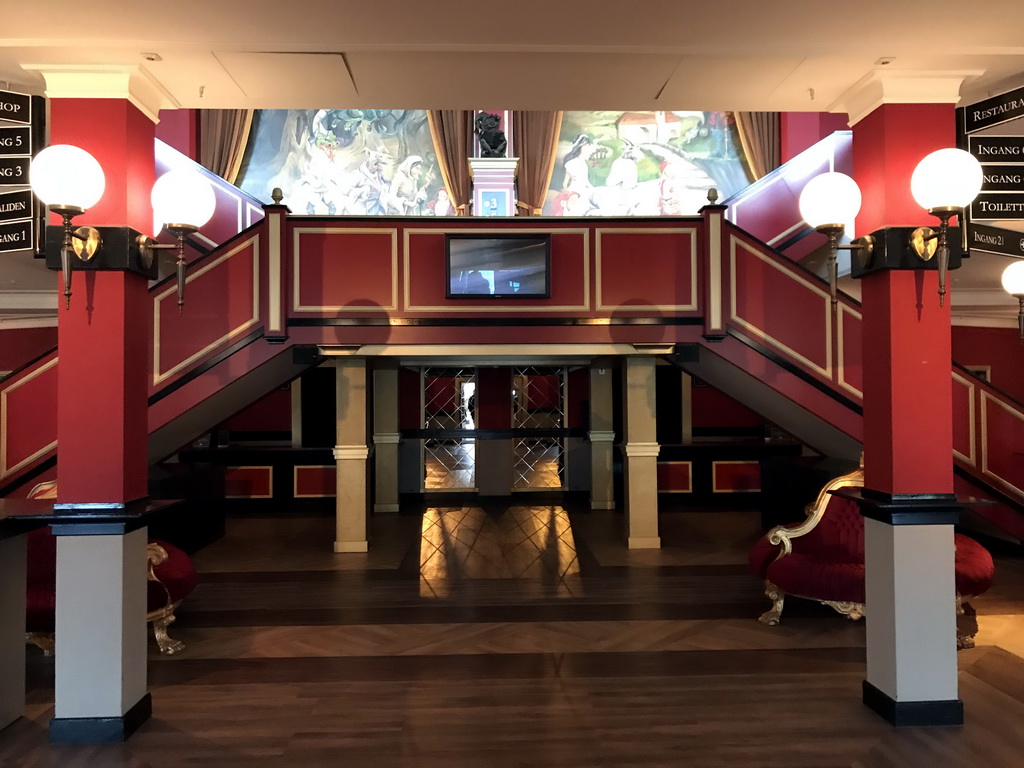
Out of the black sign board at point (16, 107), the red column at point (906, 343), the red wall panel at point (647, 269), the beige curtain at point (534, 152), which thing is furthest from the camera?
the beige curtain at point (534, 152)

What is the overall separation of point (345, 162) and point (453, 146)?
59.4 inches

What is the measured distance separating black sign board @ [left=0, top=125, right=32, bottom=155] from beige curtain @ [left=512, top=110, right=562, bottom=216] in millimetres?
6991

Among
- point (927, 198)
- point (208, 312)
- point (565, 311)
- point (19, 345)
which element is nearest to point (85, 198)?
point (208, 312)

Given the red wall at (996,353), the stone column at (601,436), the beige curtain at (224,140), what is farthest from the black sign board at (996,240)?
the beige curtain at (224,140)

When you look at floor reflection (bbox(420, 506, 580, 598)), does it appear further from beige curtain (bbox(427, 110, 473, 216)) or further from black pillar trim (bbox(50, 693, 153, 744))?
beige curtain (bbox(427, 110, 473, 216))

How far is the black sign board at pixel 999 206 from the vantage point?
335 centimetres

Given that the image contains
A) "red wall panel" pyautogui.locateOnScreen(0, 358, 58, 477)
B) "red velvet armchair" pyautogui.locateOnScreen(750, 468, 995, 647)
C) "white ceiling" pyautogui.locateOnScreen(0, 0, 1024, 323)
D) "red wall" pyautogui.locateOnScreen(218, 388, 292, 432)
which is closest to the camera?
"white ceiling" pyautogui.locateOnScreen(0, 0, 1024, 323)

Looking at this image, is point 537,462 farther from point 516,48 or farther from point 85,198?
point 85,198

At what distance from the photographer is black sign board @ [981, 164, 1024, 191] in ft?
11.0

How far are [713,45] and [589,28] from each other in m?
0.53

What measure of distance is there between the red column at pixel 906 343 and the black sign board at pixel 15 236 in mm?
3787

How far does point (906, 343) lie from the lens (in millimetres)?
2980

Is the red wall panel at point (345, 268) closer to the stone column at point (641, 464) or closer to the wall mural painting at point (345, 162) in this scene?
the stone column at point (641, 464)

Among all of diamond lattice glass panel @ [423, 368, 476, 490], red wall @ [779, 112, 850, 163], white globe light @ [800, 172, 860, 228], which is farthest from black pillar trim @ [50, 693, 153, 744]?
red wall @ [779, 112, 850, 163]
